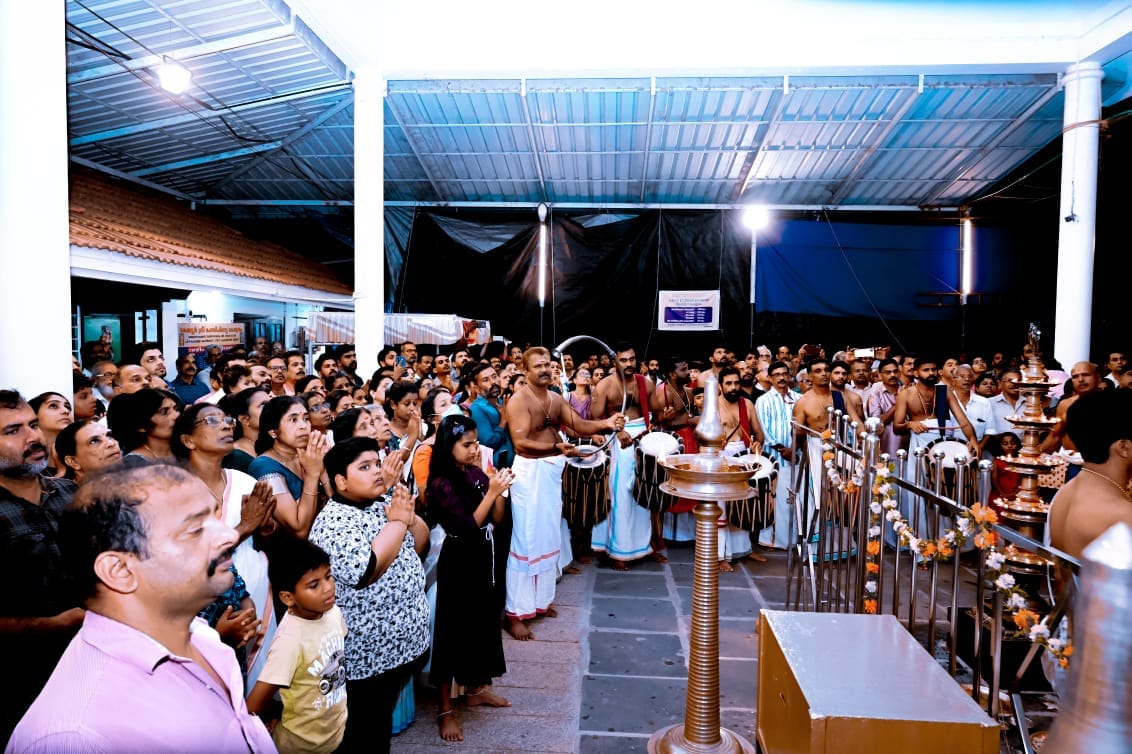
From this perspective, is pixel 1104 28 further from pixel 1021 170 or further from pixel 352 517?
pixel 352 517

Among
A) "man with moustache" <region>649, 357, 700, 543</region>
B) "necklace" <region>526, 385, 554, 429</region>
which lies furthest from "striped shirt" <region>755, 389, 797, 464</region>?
"necklace" <region>526, 385, 554, 429</region>

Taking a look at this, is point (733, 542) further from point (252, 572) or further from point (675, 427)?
point (252, 572)

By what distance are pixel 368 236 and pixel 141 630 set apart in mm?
7370

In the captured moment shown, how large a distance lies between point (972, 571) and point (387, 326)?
8.01 meters

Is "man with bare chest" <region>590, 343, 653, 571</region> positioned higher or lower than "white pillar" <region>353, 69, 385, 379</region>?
lower

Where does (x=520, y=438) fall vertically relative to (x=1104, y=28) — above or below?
below

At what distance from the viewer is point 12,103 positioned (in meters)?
3.94

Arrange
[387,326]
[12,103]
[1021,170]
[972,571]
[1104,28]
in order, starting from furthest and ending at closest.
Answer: [1021,170] → [387,326] → [1104,28] → [972,571] → [12,103]

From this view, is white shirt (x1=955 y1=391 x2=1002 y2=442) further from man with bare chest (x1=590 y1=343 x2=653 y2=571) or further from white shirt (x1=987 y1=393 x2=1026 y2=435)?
man with bare chest (x1=590 y1=343 x2=653 y2=571)

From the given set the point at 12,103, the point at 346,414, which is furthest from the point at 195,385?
the point at 346,414

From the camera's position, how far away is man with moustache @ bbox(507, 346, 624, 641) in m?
4.68

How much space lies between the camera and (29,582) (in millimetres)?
2312

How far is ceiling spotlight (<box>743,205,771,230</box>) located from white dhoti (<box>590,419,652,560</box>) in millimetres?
8555

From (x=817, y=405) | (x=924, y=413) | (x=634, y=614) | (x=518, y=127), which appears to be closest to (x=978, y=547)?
(x=634, y=614)
